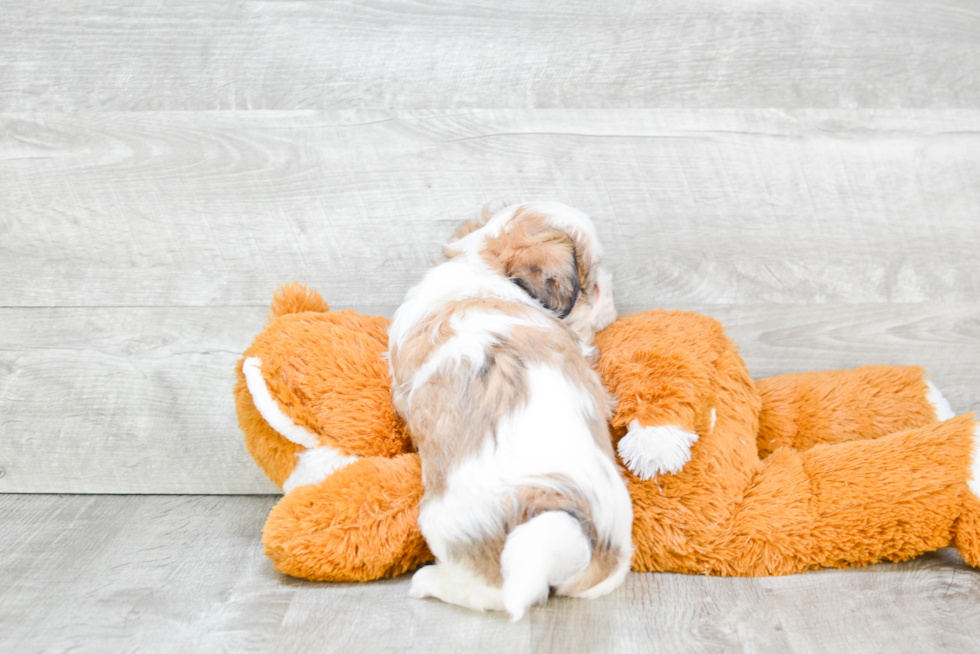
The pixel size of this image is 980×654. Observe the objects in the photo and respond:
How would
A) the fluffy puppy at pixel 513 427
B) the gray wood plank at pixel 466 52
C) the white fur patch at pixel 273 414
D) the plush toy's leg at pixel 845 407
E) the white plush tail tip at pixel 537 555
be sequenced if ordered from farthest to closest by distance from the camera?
1. the gray wood plank at pixel 466 52
2. the plush toy's leg at pixel 845 407
3. the white fur patch at pixel 273 414
4. the fluffy puppy at pixel 513 427
5. the white plush tail tip at pixel 537 555

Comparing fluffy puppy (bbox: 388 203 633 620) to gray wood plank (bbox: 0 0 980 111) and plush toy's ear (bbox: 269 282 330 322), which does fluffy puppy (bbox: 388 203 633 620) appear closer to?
plush toy's ear (bbox: 269 282 330 322)

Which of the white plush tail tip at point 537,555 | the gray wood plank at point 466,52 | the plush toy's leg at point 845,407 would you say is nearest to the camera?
the white plush tail tip at point 537,555

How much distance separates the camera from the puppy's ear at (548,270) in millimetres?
1566

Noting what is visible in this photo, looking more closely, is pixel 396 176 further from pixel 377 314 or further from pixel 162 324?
pixel 162 324

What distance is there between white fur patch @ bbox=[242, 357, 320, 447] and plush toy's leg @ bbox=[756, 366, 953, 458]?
107 centimetres

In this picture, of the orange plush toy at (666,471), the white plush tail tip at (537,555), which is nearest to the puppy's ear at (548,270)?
the orange plush toy at (666,471)

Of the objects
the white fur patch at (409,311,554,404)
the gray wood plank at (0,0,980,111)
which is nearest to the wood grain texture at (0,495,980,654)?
the white fur patch at (409,311,554,404)

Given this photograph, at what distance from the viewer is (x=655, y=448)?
4.64 feet

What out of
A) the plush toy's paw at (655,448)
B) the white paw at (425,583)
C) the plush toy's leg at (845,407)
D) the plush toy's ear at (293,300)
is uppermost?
the plush toy's ear at (293,300)

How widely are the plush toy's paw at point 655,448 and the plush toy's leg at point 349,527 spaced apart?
0.43m

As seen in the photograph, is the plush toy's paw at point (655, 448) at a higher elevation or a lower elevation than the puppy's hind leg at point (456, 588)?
higher

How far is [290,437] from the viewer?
1.56 meters

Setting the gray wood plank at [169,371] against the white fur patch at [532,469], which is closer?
the white fur patch at [532,469]

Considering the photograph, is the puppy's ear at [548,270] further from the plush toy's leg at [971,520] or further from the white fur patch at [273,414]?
the plush toy's leg at [971,520]
